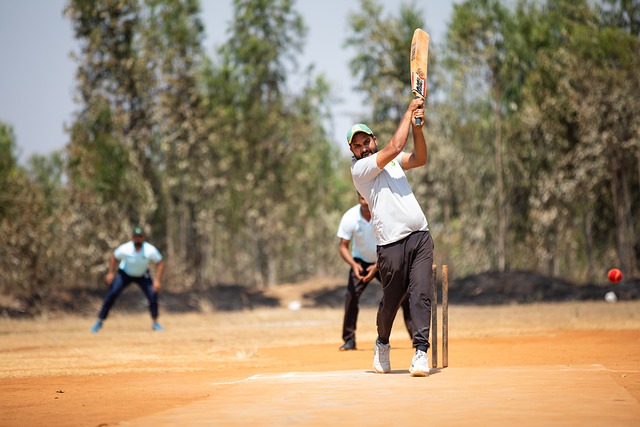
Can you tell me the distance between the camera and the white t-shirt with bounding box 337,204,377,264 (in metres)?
12.9

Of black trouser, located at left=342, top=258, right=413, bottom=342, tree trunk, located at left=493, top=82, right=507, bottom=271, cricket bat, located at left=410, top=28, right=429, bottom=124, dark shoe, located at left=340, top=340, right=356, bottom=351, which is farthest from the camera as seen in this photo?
tree trunk, located at left=493, top=82, right=507, bottom=271

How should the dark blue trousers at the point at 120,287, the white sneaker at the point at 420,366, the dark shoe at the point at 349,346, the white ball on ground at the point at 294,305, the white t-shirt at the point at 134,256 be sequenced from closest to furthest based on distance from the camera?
the white sneaker at the point at 420,366 < the dark shoe at the point at 349,346 < the white t-shirt at the point at 134,256 < the dark blue trousers at the point at 120,287 < the white ball on ground at the point at 294,305

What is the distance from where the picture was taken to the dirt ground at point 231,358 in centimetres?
698

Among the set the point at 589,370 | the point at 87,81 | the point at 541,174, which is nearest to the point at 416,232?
the point at 589,370

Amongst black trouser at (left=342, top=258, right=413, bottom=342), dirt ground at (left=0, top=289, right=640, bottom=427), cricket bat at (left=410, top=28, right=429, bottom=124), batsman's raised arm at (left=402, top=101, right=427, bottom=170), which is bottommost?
dirt ground at (left=0, top=289, right=640, bottom=427)

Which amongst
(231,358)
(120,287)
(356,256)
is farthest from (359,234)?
(120,287)

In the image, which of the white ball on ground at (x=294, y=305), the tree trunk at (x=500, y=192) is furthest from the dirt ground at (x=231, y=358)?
the tree trunk at (x=500, y=192)

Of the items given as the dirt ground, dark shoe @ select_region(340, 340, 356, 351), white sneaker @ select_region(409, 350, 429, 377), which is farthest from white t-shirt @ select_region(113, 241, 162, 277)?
white sneaker @ select_region(409, 350, 429, 377)

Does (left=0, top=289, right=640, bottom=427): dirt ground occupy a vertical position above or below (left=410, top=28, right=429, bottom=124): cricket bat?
below

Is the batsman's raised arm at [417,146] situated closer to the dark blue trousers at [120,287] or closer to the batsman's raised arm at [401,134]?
the batsman's raised arm at [401,134]

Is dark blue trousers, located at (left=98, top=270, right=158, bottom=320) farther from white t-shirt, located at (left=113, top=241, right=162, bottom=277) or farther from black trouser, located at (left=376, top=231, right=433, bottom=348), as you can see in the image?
black trouser, located at (left=376, top=231, right=433, bottom=348)

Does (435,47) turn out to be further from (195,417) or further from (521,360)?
(195,417)

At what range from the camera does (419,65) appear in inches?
344

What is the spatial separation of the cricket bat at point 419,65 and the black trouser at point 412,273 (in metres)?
1.29
